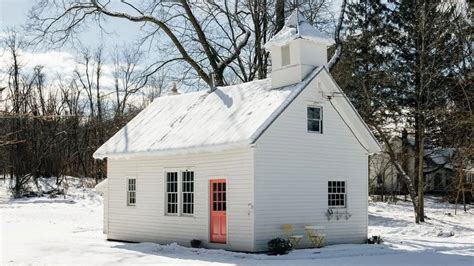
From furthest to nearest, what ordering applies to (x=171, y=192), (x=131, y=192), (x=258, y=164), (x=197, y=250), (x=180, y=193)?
(x=131, y=192)
(x=171, y=192)
(x=180, y=193)
(x=197, y=250)
(x=258, y=164)

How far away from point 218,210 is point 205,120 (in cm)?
348

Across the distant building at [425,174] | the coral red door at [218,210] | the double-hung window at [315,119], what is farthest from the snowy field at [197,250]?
the distant building at [425,174]

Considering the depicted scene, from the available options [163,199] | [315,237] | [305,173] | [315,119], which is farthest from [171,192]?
[315,119]

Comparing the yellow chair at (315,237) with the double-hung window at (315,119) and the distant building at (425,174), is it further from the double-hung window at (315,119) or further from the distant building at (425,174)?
the distant building at (425,174)

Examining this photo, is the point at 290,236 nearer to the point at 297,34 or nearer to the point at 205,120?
the point at 205,120

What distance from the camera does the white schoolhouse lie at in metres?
17.6

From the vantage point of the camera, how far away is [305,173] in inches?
738

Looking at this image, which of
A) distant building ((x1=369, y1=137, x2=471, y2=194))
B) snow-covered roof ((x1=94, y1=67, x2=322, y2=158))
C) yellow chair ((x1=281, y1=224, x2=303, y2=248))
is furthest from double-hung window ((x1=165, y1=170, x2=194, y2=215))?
distant building ((x1=369, y1=137, x2=471, y2=194))

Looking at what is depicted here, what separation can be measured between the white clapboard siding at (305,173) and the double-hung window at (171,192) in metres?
3.80

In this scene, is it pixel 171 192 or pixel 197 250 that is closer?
pixel 197 250

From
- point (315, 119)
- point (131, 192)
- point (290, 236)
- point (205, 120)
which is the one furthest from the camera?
point (131, 192)

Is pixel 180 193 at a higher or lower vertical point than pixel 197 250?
higher

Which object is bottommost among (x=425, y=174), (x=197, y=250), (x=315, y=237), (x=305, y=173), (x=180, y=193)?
(x=197, y=250)

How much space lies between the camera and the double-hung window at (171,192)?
65.6 feet
